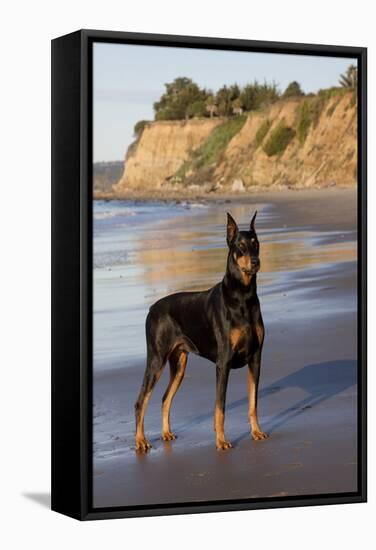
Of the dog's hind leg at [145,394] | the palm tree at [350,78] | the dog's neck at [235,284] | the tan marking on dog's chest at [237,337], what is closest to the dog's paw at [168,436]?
the dog's hind leg at [145,394]

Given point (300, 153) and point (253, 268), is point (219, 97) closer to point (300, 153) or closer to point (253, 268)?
point (300, 153)

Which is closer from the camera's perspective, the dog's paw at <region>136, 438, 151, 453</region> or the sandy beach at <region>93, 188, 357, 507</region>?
the sandy beach at <region>93, 188, 357, 507</region>

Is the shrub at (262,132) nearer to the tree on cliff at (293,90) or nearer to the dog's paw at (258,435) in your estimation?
the tree on cliff at (293,90)

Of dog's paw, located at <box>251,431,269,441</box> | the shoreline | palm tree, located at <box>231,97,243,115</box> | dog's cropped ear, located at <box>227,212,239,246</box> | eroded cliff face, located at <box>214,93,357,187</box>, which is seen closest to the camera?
dog's cropped ear, located at <box>227,212,239,246</box>

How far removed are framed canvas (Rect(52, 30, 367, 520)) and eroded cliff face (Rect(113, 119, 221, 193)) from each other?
0.05 feet

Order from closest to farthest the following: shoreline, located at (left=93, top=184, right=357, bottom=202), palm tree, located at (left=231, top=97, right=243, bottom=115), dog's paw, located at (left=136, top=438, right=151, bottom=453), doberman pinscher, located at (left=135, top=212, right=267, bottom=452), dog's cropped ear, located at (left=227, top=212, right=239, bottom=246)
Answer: dog's paw, located at (left=136, top=438, right=151, bottom=453) < doberman pinscher, located at (left=135, top=212, right=267, bottom=452) < dog's cropped ear, located at (left=227, top=212, right=239, bottom=246) < shoreline, located at (left=93, top=184, right=357, bottom=202) < palm tree, located at (left=231, top=97, right=243, bottom=115)

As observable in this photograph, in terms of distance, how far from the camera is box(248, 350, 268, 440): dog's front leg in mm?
13305

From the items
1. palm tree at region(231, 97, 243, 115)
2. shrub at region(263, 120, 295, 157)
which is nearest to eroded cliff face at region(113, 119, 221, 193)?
palm tree at region(231, 97, 243, 115)

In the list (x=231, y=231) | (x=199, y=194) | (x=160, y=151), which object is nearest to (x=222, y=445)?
(x=231, y=231)

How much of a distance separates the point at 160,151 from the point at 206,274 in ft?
2.99

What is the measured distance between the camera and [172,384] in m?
13.2

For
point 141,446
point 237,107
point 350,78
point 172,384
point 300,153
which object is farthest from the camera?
point 300,153

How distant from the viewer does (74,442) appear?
12.8 m

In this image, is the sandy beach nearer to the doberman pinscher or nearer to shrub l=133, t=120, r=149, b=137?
the doberman pinscher
